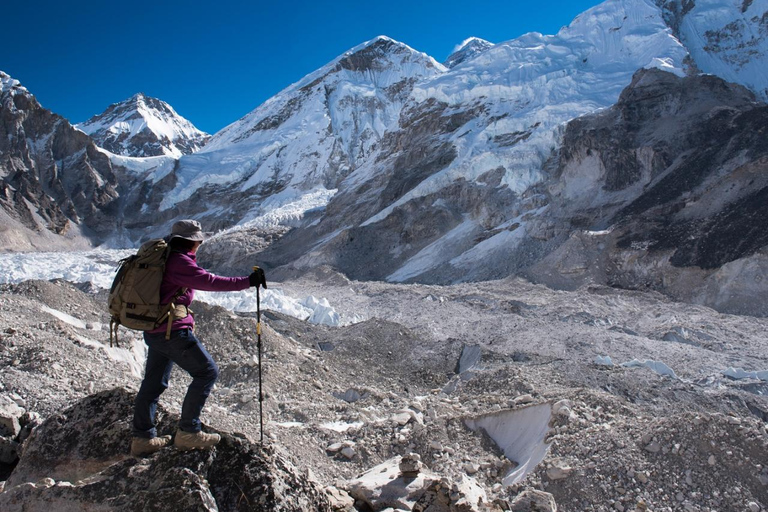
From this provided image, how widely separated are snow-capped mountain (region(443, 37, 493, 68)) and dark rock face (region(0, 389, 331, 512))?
375ft

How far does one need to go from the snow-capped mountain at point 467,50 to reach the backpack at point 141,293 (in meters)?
114

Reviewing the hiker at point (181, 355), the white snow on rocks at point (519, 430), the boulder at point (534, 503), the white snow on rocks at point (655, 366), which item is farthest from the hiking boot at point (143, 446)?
the white snow on rocks at point (655, 366)

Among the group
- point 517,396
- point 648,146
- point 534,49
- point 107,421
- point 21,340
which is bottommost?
point 517,396

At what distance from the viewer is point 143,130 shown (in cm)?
11488

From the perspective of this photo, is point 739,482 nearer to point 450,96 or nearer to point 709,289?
point 709,289

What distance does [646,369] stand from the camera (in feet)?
38.8

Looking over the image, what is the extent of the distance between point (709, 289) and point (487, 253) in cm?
1287

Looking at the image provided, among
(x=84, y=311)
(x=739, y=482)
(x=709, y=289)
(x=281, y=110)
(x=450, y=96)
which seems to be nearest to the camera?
(x=739, y=482)

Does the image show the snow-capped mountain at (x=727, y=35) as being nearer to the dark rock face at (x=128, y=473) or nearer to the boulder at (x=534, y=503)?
the boulder at (x=534, y=503)

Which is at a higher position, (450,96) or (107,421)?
(450,96)

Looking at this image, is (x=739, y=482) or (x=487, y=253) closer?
(x=739, y=482)

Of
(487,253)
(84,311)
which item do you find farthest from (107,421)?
(487,253)

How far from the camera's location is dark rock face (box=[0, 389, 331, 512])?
10.4 ft

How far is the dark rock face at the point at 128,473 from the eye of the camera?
10.4ft
